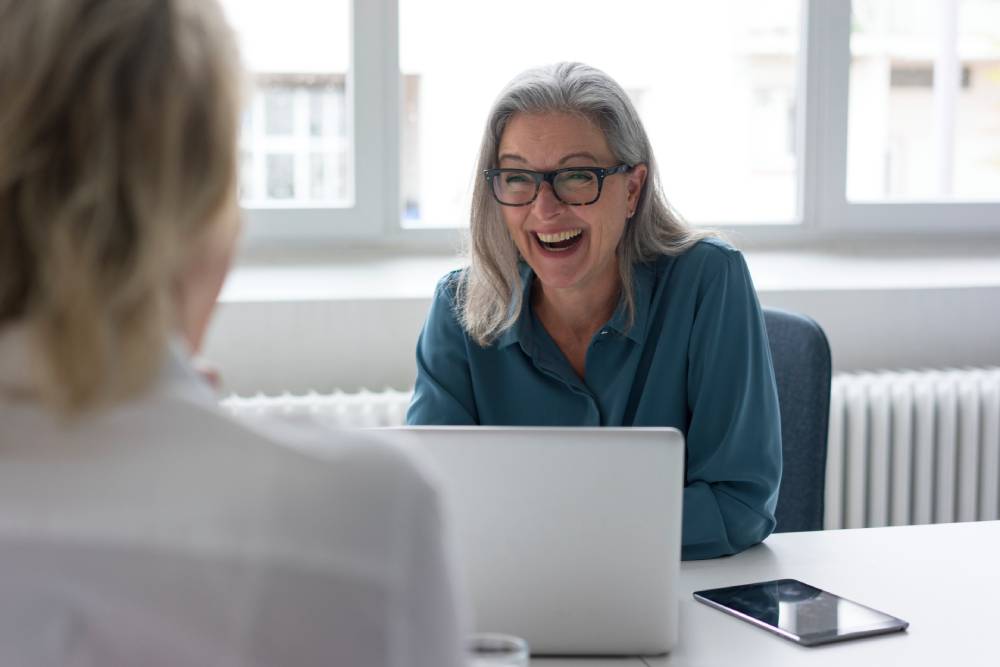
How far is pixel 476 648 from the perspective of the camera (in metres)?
0.93

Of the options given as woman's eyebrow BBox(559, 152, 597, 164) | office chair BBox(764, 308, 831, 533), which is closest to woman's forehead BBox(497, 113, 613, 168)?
woman's eyebrow BBox(559, 152, 597, 164)

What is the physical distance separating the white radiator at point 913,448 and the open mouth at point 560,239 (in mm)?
1223

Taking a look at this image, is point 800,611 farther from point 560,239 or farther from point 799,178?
point 799,178

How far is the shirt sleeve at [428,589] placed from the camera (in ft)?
1.98

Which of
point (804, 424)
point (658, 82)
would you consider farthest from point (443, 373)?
point (658, 82)

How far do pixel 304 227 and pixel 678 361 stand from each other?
4.73ft

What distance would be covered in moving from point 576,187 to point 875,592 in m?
0.82

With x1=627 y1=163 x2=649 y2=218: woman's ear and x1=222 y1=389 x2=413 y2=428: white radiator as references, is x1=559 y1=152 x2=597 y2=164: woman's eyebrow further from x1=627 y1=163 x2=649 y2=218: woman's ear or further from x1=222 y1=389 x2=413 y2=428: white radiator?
x1=222 y1=389 x2=413 y2=428: white radiator

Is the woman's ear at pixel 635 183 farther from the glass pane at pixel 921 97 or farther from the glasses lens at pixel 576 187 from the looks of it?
the glass pane at pixel 921 97

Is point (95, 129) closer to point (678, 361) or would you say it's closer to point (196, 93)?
point (196, 93)

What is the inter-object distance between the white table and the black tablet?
0.01m

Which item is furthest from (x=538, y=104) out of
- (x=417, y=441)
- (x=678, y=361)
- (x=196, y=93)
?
(x=196, y=93)

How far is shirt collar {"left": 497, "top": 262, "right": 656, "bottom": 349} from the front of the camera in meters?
1.89

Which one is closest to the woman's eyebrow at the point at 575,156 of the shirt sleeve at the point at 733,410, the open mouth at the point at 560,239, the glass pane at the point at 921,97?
the open mouth at the point at 560,239
